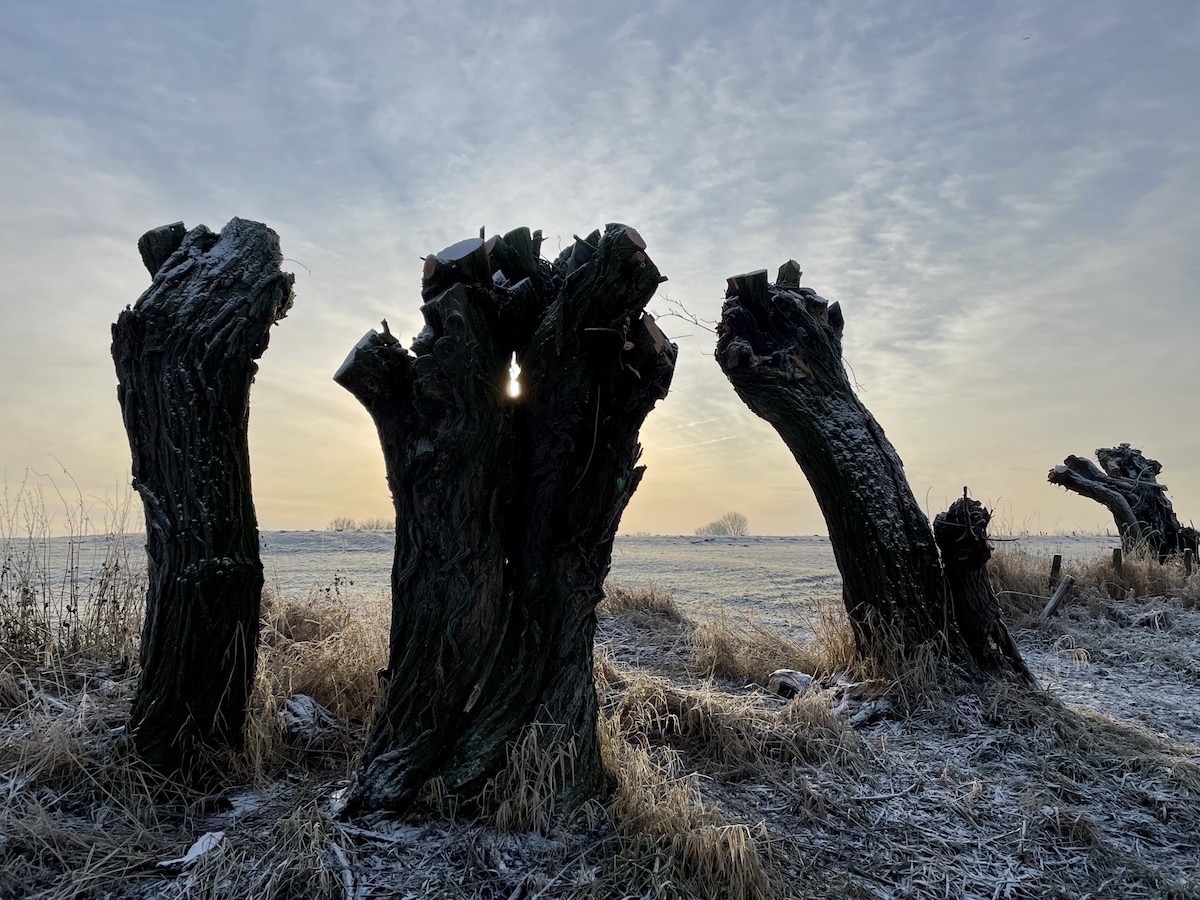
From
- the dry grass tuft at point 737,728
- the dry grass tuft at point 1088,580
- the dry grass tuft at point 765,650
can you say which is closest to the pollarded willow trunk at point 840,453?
the dry grass tuft at point 765,650

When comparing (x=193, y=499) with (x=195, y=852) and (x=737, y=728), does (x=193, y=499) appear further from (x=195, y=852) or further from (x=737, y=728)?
(x=737, y=728)

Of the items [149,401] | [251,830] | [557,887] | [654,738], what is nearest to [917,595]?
[654,738]

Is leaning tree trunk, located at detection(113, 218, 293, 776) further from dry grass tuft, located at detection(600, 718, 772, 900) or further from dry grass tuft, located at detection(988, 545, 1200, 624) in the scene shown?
dry grass tuft, located at detection(988, 545, 1200, 624)

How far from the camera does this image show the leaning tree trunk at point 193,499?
11.7ft

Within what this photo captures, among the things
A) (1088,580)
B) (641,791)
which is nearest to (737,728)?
(641,791)

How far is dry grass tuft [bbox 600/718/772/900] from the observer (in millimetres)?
2855

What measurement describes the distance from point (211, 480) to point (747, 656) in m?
4.13

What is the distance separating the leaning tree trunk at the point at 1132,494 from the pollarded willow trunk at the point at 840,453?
8.21 meters

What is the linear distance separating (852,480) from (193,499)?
430 cm

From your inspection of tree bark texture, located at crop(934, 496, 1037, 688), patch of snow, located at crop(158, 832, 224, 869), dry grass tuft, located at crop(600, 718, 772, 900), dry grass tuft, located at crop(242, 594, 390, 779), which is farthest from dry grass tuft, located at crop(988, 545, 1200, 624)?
patch of snow, located at crop(158, 832, 224, 869)

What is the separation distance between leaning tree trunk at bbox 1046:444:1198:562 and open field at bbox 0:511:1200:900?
23.0 ft

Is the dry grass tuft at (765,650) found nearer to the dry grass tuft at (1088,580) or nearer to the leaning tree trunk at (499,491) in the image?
the leaning tree trunk at (499,491)

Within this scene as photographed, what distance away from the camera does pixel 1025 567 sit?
957cm

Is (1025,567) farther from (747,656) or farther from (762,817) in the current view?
(762,817)
